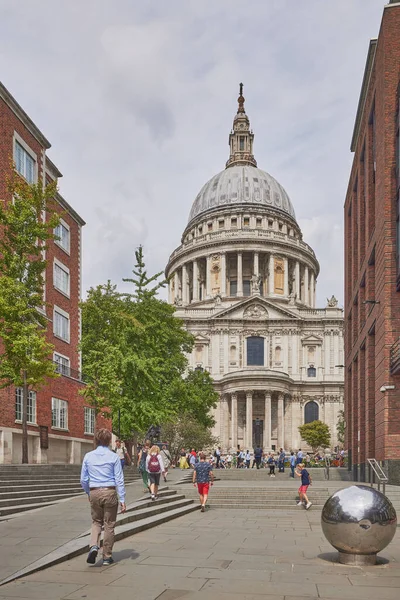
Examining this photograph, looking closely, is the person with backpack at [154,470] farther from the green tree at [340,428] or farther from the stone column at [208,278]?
the stone column at [208,278]

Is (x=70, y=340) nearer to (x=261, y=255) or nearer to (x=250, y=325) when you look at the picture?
(x=250, y=325)

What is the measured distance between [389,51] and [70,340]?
22313mm

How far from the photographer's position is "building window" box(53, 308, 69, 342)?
3791 cm

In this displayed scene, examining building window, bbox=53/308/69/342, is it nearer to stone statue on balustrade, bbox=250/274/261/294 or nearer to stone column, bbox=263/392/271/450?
stone column, bbox=263/392/271/450

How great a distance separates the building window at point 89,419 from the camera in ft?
131

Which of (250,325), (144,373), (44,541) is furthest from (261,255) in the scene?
(44,541)

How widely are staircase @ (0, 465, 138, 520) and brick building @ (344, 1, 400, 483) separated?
11.7 metres

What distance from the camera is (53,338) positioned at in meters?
37.3

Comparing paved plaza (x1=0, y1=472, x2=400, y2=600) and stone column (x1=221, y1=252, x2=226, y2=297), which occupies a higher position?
stone column (x1=221, y1=252, x2=226, y2=297)

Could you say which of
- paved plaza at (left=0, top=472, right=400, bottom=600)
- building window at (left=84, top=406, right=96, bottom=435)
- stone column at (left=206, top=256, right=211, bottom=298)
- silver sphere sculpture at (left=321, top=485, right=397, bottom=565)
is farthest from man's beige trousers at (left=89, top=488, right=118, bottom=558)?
stone column at (left=206, top=256, right=211, bottom=298)

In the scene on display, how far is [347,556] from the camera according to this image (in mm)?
11125

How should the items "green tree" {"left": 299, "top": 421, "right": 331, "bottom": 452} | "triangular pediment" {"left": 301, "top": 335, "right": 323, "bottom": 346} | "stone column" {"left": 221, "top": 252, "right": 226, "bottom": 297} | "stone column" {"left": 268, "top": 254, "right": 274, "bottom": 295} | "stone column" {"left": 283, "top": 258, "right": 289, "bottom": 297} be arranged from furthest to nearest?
"stone column" {"left": 283, "top": 258, "right": 289, "bottom": 297} < "stone column" {"left": 221, "top": 252, "right": 226, "bottom": 297} < "stone column" {"left": 268, "top": 254, "right": 274, "bottom": 295} < "triangular pediment" {"left": 301, "top": 335, "right": 323, "bottom": 346} < "green tree" {"left": 299, "top": 421, "right": 331, "bottom": 452}

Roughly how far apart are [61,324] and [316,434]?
50.9 m

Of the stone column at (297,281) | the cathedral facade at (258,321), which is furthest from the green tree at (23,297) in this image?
the stone column at (297,281)
